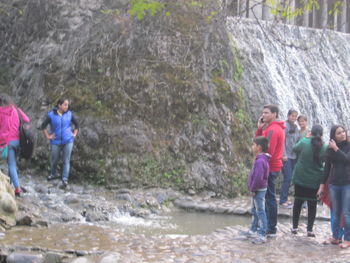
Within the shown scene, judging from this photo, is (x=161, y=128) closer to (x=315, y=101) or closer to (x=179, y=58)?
(x=179, y=58)

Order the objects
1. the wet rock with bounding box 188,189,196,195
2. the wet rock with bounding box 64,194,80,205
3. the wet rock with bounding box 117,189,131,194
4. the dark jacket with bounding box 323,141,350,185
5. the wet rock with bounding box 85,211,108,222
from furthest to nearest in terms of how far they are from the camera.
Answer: the wet rock with bounding box 188,189,196,195 → the wet rock with bounding box 117,189,131,194 → the wet rock with bounding box 64,194,80,205 → the wet rock with bounding box 85,211,108,222 → the dark jacket with bounding box 323,141,350,185

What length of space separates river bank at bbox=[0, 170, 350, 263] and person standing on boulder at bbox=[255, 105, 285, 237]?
32 cm

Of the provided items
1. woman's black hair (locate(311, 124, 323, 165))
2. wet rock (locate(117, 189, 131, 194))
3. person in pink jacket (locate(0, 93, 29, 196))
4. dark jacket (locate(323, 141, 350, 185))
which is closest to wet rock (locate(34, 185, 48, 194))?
person in pink jacket (locate(0, 93, 29, 196))

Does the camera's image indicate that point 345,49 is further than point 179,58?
Yes

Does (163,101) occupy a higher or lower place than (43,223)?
higher

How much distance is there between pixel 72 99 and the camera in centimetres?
1104

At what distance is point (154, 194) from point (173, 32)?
426 centimetres

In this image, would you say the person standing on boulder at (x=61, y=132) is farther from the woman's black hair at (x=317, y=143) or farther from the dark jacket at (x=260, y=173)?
the woman's black hair at (x=317, y=143)

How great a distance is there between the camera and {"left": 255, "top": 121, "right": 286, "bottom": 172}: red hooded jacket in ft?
21.9

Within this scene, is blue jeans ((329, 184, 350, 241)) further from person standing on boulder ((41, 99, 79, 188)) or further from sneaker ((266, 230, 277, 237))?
person standing on boulder ((41, 99, 79, 188))

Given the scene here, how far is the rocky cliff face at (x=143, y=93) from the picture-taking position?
10.6 meters

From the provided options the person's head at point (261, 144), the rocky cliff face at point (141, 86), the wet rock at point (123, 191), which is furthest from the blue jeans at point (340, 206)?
the wet rock at point (123, 191)

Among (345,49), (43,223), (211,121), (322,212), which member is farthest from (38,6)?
(345,49)

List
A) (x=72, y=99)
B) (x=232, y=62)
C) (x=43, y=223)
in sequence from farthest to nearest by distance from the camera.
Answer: (x=232, y=62) < (x=72, y=99) < (x=43, y=223)
